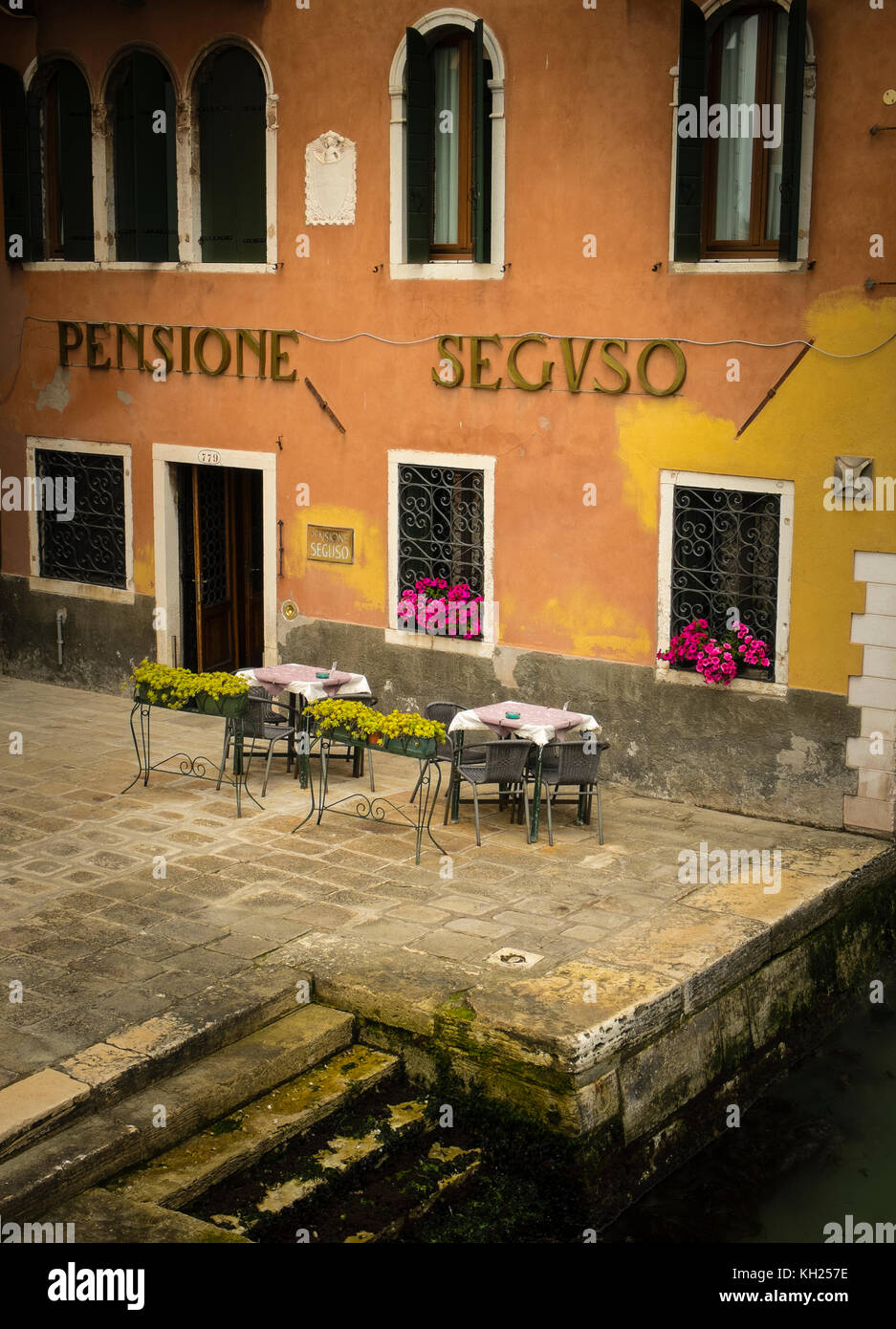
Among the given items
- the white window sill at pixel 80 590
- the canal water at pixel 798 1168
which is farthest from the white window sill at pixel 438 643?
the canal water at pixel 798 1168

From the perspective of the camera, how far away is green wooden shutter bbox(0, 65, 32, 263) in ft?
46.5

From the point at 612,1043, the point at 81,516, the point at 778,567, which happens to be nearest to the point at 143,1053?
the point at 612,1043

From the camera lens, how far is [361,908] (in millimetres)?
9195

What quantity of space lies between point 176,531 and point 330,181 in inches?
136

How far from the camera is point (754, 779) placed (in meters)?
10.9

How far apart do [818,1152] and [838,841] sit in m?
2.64

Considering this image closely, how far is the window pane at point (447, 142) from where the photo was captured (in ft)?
38.8

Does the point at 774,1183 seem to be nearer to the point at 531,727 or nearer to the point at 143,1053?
the point at 143,1053

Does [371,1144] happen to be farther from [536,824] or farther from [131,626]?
[131,626]

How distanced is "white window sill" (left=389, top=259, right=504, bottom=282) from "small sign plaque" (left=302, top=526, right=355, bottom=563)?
2.09 m

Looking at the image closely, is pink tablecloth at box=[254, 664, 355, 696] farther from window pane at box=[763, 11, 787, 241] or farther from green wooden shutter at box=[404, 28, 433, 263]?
window pane at box=[763, 11, 787, 241]

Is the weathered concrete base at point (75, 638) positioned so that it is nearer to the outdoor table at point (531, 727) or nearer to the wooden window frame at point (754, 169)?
the outdoor table at point (531, 727)

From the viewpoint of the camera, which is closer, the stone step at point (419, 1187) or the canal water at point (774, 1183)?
the stone step at point (419, 1187)

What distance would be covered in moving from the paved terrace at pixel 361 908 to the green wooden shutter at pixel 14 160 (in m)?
5.40
